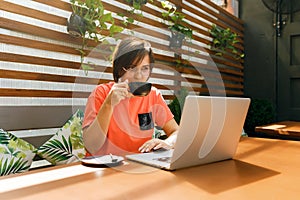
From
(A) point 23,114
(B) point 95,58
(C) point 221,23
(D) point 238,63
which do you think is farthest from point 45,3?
(D) point 238,63

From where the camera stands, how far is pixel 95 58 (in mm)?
2279

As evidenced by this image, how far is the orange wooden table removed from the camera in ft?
2.49

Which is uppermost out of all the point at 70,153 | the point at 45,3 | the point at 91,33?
the point at 45,3

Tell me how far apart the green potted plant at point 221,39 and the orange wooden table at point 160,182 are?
2.83m

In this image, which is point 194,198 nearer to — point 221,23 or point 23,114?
point 23,114

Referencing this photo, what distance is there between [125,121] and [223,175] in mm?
706

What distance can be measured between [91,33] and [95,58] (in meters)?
0.22

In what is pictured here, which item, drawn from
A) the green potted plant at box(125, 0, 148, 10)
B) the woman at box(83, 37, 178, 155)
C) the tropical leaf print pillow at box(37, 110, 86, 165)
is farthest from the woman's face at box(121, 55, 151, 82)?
the green potted plant at box(125, 0, 148, 10)

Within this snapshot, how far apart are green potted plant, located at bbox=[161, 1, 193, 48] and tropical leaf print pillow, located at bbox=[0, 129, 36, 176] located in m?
1.93

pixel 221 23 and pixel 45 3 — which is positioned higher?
pixel 221 23

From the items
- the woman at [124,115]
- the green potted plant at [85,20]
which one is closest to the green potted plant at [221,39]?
the green potted plant at [85,20]

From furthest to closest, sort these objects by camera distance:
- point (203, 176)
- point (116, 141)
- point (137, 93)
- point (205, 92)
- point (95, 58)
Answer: point (205, 92) → point (95, 58) → point (116, 141) → point (137, 93) → point (203, 176)

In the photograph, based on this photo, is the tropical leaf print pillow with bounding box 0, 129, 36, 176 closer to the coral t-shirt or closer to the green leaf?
the green leaf

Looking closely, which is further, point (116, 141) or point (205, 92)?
point (205, 92)
